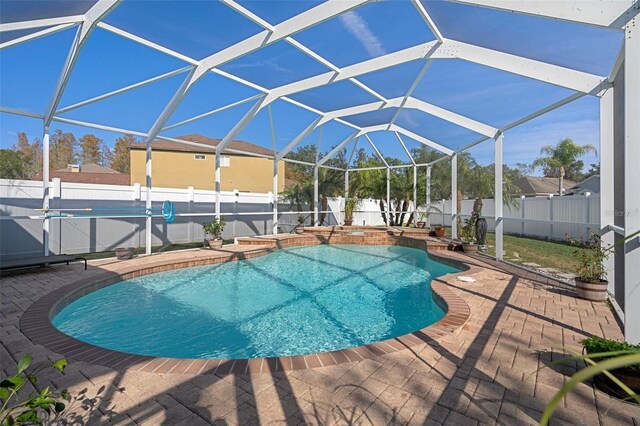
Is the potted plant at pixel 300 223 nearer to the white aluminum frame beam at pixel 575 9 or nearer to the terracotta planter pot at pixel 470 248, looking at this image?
the terracotta planter pot at pixel 470 248

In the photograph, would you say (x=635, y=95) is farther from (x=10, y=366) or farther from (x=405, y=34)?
(x=10, y=366)

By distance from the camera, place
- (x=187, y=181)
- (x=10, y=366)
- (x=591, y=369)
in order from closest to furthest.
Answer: (x=591, y=369) < (x=10, y=366) < (x=187, y=181)

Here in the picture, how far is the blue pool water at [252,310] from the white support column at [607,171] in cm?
302

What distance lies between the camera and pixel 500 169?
29.2 ft

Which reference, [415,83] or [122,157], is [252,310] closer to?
[415,83]

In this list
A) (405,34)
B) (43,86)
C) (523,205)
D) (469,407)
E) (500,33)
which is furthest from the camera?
(523,205)

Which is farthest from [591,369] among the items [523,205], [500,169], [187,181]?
[187,181]

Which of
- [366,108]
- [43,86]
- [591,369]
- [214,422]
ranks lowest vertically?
[214,422]

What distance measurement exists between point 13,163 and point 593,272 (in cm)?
2279

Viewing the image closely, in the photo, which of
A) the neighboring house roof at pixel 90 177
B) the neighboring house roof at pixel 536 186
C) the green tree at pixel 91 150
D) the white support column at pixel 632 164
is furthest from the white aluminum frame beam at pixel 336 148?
the green tree at pixel 91 150

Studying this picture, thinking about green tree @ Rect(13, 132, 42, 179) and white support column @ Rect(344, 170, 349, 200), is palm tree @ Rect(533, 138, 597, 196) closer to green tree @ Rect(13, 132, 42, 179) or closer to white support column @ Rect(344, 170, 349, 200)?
white support column @ Rect(344, 170, 349, 200)

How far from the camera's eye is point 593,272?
5574mm

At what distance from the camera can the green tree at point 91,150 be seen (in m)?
36.4

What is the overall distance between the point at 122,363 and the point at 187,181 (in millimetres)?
23097
